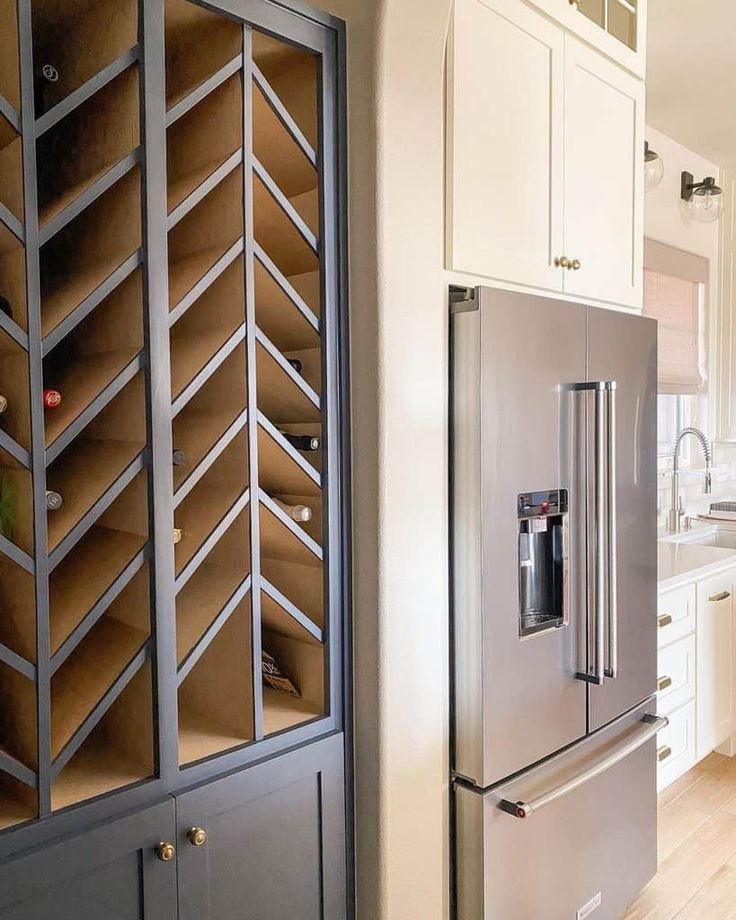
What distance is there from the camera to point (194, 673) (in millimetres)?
1529

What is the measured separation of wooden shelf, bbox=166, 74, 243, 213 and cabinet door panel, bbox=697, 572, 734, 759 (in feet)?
7.66

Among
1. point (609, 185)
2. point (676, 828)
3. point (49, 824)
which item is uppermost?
point (609, 185)

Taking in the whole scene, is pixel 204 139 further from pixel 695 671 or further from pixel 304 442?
pixel 695 671

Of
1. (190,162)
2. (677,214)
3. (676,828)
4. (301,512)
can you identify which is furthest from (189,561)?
(677,214)

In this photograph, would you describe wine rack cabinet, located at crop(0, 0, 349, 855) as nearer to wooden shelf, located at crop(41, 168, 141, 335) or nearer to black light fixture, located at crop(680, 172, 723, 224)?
wooden shelf, located at crop(41, 168, 141, 335)

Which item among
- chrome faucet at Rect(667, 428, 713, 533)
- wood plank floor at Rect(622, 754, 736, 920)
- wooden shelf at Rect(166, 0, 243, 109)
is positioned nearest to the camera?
wooden shelf at Rect(166, 0, 243, 109)

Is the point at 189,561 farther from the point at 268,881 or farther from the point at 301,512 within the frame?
the point at 268,881

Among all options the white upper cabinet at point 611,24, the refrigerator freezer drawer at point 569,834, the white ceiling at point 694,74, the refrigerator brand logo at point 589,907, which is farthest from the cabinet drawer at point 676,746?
the white ceiling at point 694,74

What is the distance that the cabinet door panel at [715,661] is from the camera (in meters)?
2.90

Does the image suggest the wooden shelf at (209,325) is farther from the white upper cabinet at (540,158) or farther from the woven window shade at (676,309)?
the woven window shade at (676,309)

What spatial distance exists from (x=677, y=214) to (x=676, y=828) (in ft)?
8.70

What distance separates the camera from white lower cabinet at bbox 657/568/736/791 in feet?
8.77

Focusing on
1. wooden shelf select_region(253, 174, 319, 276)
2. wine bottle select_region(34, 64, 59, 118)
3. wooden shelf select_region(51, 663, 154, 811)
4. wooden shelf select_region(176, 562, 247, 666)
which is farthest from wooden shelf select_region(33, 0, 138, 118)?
wooden shelf select_region(51, 663, 154, 811)

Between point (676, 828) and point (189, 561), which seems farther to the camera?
point (676, 828)
